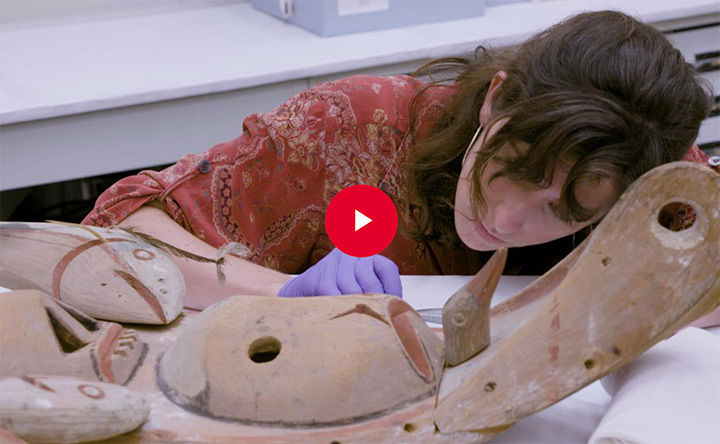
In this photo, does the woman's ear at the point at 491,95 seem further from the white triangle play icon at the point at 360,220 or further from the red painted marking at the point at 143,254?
the red painted marking at the point at 143,254

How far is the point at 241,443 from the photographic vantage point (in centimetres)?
64

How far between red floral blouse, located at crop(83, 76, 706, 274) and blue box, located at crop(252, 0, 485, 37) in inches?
33.3

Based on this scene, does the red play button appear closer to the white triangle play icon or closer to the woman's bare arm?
the white triangle play icon

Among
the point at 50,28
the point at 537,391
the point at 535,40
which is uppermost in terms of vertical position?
the point at 535,40

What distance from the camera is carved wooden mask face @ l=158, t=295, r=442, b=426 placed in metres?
0.66

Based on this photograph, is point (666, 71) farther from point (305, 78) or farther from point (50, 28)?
point (50, 28)

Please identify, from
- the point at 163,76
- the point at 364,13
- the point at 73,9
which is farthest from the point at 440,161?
the point at 73,9

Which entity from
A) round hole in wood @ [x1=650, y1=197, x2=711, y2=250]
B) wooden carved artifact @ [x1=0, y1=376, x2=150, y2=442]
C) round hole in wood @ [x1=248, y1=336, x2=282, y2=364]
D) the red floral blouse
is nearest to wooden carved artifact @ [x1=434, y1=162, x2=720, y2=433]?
round hole in wood @ [x1=650, y1=197, x2=711, y2=250]

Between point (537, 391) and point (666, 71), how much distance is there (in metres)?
0.39

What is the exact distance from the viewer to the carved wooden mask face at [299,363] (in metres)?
0.66

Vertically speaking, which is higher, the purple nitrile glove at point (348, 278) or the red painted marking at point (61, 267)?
the red painted marking at point (61, 267)

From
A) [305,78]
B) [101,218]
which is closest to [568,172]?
[101,218]

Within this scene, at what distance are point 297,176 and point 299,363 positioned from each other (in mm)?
597

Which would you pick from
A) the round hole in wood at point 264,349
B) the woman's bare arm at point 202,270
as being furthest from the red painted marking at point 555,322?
the woman's bare arm at point 202,270
